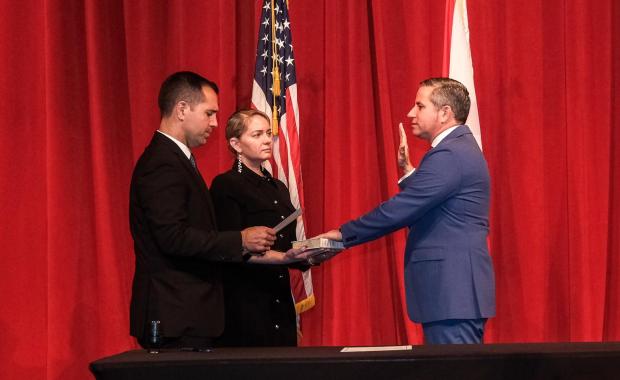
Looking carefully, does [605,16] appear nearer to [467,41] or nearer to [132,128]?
[467,41]

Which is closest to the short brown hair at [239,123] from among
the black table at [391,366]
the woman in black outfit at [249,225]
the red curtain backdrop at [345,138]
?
the woman in black outfit at [249,225]

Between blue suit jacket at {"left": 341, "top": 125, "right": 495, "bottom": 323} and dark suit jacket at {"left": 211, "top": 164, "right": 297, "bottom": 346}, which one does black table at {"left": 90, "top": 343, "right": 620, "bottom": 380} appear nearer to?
blue suit jacket at {"left": 341, "top": 125, "right": 495, "bottom": 323}

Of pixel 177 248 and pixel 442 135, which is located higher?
pixel 442 135

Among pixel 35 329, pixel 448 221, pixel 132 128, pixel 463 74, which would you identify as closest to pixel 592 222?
pixel 463 74

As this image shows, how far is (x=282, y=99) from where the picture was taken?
4.35 metres

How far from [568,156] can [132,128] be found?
2475 millimetres

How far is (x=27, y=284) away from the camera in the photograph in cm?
443

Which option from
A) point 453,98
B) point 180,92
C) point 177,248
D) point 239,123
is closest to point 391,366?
point 177,248

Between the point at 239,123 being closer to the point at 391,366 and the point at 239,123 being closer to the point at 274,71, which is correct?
the point at 274,71

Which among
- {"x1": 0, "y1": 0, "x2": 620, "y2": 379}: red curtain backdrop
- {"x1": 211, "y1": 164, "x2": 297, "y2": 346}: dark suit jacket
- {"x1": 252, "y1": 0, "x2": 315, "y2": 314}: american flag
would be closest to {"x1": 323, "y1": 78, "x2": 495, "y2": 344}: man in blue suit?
{"x1": 211, "y1": 164, "x2": 297, "y2": 346}: dark suit jacket

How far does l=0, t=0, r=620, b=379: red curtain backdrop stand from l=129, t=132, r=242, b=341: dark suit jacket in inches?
69.0

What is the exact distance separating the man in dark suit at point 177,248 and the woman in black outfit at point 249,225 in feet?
1.66

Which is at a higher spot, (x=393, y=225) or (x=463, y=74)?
(x=463, y=74)

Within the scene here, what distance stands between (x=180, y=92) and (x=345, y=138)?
6.00 ft
